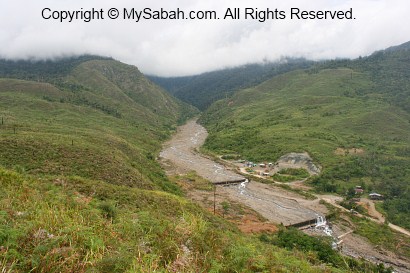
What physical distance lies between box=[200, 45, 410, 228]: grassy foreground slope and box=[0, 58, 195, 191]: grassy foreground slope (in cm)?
3383

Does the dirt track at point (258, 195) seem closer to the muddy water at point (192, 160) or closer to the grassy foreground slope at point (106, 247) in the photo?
the muddy water at point (192, 160)

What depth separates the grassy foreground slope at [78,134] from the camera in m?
43.7

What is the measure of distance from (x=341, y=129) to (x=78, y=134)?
85.5m

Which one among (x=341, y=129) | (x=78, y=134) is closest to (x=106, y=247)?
(x=78, y=134)

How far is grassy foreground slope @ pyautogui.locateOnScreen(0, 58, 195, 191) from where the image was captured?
143 feet

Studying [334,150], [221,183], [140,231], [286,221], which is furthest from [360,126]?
[140,231]

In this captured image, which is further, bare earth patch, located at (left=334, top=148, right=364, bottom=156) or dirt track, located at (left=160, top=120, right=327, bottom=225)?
bare earth patch, located at (left=334, top=148, right=364, bottom=156)

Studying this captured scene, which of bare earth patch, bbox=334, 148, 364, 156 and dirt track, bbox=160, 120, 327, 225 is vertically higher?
bare earth patch, bbox=334, 148, 364, 156

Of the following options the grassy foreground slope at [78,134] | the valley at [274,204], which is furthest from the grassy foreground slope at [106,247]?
the valley at [274,204]

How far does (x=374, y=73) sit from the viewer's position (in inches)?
7402

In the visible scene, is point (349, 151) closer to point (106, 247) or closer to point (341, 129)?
point (341, 129)


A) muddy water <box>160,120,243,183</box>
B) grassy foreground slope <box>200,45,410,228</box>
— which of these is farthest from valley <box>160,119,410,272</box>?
grassy foreground slope <box>200,45,410,228</box>

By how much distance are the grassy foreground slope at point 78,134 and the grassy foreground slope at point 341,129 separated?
111 ft

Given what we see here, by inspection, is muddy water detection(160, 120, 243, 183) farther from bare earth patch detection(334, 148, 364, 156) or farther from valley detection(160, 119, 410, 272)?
bare earth patch detection(334, 148, 364, 156)
